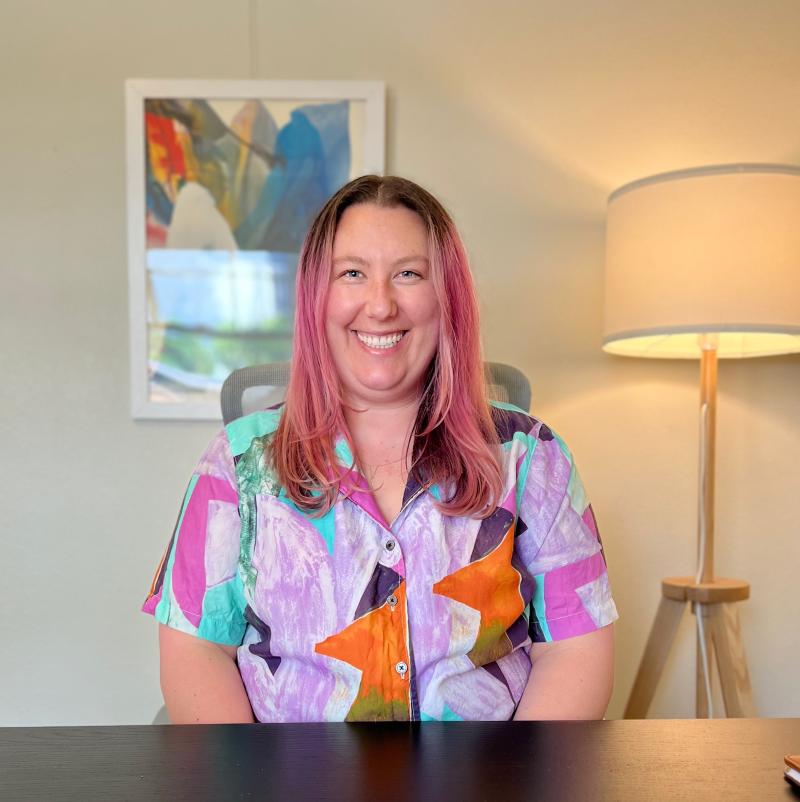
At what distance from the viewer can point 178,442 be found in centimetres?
218

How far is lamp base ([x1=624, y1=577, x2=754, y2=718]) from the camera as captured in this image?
6.00 ft

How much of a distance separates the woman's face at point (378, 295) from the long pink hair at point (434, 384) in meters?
0.02

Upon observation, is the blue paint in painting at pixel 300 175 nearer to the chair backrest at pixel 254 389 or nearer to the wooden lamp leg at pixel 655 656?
the chair backrest at pixel 254 389

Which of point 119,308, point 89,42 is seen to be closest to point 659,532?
point 119,308

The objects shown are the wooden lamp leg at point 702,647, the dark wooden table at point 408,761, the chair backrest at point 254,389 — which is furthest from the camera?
the wooden lamp leg at point 702,647

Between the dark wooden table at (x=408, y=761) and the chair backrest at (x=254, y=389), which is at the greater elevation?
the chair backrest at (x=254, y=389)

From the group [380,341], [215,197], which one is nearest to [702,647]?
[380,341]

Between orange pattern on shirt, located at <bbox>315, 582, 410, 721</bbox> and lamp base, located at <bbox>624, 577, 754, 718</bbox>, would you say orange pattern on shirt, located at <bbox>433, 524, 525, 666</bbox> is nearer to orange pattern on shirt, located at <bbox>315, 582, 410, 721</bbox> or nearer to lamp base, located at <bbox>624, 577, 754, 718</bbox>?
orange pattern on shirt, located at <bbox>315, 582, 410, 721</bbox>

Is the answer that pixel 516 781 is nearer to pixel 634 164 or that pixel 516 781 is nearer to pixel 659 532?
pixel 659 532

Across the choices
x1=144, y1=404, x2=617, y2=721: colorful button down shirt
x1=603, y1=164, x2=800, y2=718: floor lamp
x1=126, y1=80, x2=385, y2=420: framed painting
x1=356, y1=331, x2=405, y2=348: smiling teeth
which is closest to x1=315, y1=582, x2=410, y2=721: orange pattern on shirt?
x1=144, y1=404, x2=617, y2=721: colorful button down shirt

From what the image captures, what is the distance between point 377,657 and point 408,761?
425mm

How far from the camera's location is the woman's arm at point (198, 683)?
1.13 metres

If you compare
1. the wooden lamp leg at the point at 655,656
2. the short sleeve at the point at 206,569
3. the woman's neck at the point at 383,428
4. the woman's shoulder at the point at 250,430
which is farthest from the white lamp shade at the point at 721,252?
the short sleeve at the point at 206,569

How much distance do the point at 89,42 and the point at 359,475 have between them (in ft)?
5.15
